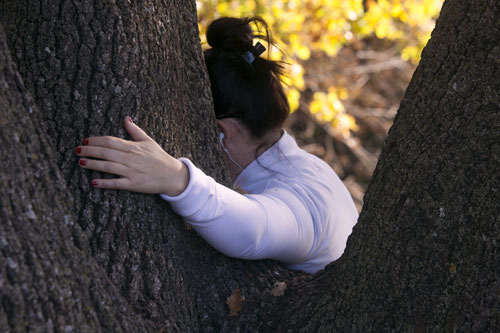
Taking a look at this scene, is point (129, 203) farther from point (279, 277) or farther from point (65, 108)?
point (279, 277)

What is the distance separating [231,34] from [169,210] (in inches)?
40.0

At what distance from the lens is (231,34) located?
97.7 inches

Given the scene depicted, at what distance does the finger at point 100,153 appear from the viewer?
1557 millimetres

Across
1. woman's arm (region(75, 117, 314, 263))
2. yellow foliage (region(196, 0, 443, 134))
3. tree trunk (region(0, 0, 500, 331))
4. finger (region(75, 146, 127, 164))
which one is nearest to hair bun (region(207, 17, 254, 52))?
tree trunk (region(0, 0, 500, 331))

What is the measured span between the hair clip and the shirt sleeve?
2.21ft

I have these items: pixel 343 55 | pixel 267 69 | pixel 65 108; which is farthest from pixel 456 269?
pixel 343 55

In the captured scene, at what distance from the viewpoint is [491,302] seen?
1.40 m

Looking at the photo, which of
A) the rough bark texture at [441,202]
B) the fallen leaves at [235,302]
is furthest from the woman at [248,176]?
the rough bark texture at [441,202]

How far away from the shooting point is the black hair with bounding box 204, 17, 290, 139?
2385 mm

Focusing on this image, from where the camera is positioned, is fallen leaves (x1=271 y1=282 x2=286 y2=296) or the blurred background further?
the blurred background

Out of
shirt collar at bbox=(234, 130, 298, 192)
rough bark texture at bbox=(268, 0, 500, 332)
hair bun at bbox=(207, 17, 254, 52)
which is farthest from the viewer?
hair bun at bbox=(207, 17, 254, 52)

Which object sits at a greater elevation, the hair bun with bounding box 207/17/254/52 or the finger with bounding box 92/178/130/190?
the hair bun with bounding box 207/17/254/52

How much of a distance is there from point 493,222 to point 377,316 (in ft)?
1.27

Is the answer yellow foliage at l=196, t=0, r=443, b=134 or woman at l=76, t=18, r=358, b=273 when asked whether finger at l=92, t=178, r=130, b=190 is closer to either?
woman at l=76, t=18, r=358, b=273
